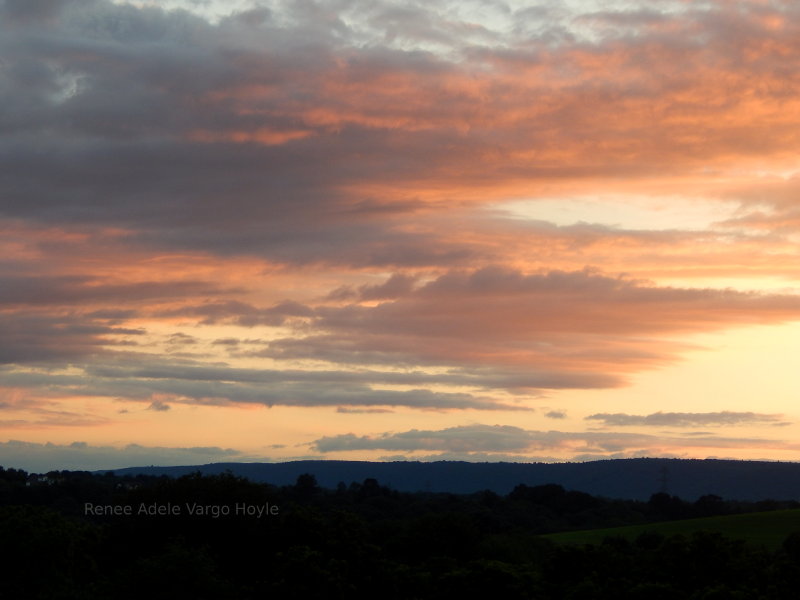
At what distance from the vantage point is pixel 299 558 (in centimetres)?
5562

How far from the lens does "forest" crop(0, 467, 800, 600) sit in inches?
2047

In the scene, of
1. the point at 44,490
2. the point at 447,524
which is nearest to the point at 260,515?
the point at 447,524

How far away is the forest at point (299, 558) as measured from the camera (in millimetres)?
52000

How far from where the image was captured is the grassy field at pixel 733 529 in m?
126

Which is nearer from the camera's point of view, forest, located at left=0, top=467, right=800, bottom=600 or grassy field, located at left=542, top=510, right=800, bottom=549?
forest, located at left=0, top=467, right=800, bottom=600

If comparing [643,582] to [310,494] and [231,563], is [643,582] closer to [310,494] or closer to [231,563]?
[231,563]

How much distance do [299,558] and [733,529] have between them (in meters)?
90.3

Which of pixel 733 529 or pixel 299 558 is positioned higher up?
pixel 299 558

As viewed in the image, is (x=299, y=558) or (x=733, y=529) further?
(x=733, y=529)

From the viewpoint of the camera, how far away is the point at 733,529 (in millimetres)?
133125

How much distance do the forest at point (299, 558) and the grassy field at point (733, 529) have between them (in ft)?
90.5

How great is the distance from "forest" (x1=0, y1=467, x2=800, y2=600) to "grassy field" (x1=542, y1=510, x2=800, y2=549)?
27578 mm

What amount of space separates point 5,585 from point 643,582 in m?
31.3

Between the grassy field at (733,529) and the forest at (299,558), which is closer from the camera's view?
the forest at (299,558)
